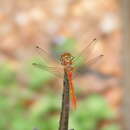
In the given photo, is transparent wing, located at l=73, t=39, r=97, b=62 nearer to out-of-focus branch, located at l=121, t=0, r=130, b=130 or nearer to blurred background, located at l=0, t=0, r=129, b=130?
blurred background, located at l=0, t=0, r=129, b=130

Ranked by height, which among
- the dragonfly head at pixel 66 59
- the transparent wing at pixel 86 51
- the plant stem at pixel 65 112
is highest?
the transparent wing at pixel 86 51

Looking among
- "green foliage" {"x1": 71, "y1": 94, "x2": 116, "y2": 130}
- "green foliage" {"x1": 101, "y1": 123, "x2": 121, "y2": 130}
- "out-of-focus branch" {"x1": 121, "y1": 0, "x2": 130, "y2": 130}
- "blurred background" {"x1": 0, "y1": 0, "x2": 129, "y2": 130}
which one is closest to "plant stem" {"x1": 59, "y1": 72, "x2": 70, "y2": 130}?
"blurred background" {"x1": 0, "y1": 0, "x2": 129, "y2": 130}

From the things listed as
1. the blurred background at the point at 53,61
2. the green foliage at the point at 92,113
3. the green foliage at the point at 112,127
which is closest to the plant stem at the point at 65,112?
the blurred background at the point at 53,61

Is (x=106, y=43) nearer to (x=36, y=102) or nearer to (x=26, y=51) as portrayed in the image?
(x=26, y=51)

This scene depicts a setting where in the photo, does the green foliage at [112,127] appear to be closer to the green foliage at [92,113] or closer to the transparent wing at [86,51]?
the green foliage at [92,113]

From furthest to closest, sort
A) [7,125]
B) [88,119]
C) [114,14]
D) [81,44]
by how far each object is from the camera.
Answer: [114,14], [81,44], [88,119], [7,125]

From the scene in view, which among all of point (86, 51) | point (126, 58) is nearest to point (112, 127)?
point (86, 51)

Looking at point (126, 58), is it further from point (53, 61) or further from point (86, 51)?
point (53, 61)

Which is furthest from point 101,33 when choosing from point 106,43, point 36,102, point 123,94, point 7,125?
point 7,125
